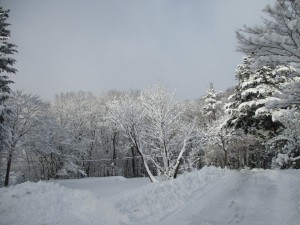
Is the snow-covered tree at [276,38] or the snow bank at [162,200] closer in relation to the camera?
the snow-covered tree at [276,38]

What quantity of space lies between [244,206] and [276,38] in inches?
187

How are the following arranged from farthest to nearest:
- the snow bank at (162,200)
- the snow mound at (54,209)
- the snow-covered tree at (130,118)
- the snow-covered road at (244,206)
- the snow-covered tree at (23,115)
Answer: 1. the snow-covered tree at (23,115)
2. the snow-covered tree at (130,118)
3. the snow bank at (162,200)
4. the snow mound at (54,209)
5. the snow-covered road at (244,206)

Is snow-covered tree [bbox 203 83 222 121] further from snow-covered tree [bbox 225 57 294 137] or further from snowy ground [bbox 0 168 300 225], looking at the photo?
snowy ground [bbox 0 168 300 225]

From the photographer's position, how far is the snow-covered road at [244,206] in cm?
812

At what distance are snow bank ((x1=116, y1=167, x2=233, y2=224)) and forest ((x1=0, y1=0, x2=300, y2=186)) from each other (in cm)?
435

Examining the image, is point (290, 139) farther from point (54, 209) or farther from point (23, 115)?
point (23, 115)

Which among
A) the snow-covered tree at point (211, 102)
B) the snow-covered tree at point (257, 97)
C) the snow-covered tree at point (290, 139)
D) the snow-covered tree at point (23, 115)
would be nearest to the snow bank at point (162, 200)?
the snow-covered tree at point (290, 139)

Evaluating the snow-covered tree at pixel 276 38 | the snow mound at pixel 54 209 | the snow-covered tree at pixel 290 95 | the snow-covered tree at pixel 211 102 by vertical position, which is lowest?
the snow mound at pixel 54 209

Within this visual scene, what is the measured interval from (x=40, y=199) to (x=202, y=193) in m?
5.60

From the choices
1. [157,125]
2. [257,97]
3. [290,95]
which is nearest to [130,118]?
[157,125]

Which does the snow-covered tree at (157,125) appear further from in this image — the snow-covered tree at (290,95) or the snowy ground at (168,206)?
the snow-covered tree at (290,95)

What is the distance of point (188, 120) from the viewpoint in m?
30.6

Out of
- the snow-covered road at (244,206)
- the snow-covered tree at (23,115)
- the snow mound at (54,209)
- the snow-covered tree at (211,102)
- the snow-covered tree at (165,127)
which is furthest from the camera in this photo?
the snow-covered tree at (211,102)

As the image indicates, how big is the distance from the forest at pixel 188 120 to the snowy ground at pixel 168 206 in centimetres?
303
